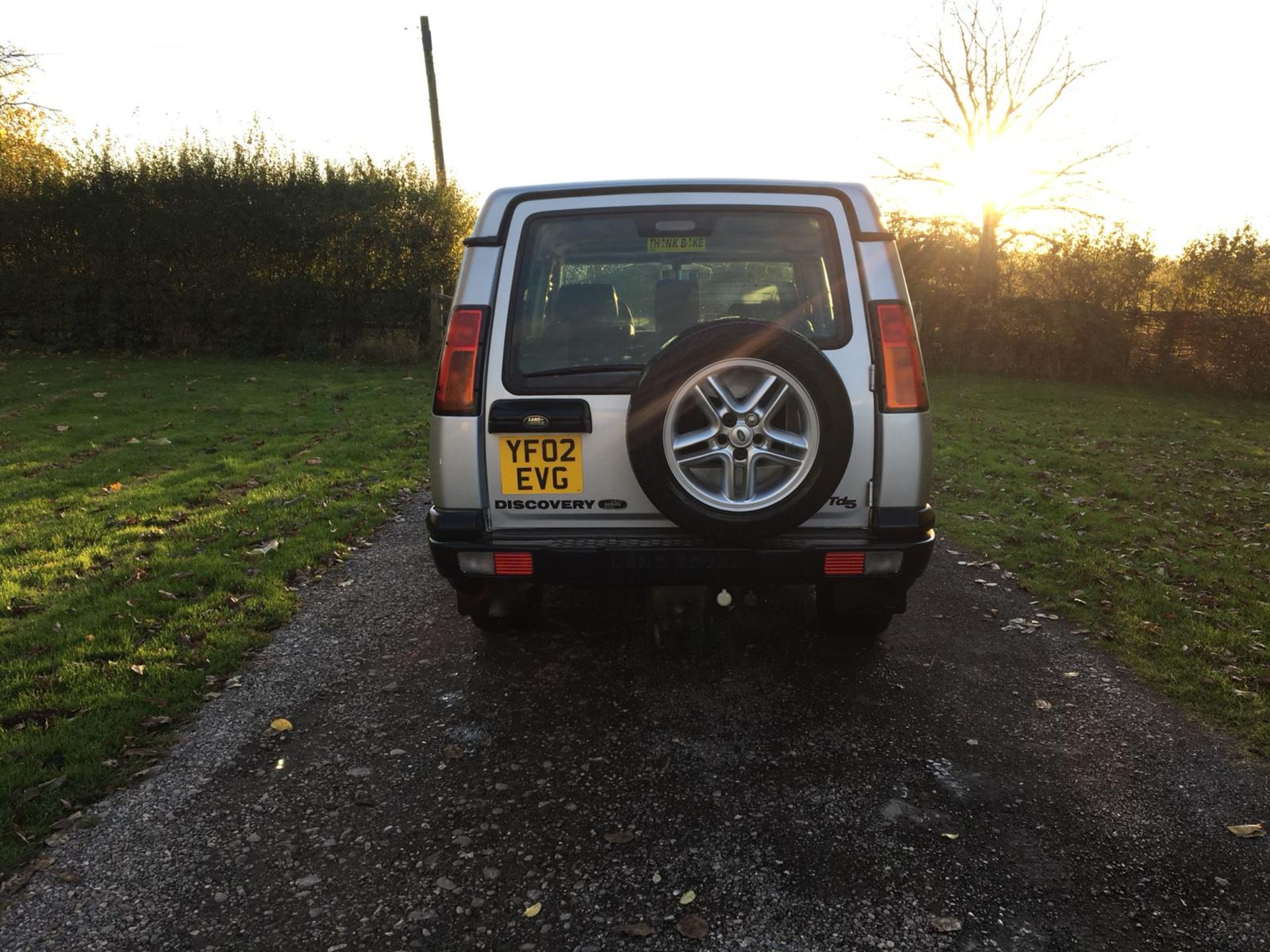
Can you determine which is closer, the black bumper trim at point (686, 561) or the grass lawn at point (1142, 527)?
the black bumper trim at point (686, 561)

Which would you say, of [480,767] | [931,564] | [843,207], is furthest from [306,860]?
[931,564]

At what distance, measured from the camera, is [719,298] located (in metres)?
3.39

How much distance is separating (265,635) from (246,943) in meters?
2.29

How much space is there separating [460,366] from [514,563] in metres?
0.79

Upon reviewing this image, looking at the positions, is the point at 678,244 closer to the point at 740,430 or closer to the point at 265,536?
the point at 740,430

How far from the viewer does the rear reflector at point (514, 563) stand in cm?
312

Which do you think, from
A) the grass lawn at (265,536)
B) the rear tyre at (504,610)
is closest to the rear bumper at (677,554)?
the rear tyre at (504,610)

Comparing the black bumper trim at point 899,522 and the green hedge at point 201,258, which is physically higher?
the green hedge at point 201,258

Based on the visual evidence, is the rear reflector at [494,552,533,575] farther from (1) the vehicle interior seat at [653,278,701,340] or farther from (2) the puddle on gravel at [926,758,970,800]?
(2) the puddle on gravel at [926,758,970,800]

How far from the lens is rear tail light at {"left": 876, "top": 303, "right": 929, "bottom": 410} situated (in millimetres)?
3100

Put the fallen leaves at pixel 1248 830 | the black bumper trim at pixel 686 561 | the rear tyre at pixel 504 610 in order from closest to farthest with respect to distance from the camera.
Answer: the fallen leaves at pixel 1248 830, the black bumper trim at pixel 686 561, the rear tyre at pixel 504 610

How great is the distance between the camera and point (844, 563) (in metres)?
3.09

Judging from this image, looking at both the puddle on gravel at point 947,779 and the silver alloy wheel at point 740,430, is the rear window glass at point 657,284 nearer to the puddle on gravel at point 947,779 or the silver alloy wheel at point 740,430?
the silver alloy wheel at point 740,430

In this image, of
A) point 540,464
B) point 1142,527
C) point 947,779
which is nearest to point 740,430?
point 540,464
